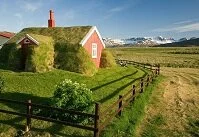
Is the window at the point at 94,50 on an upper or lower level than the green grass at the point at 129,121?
upper

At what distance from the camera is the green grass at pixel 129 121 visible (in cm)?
1463

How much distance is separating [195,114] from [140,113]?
3.80 metres

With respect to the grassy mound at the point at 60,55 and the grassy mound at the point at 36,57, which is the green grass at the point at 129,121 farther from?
the grassy mound at the point at 36,57

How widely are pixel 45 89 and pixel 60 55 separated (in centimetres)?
897

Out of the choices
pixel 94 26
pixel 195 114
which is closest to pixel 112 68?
pixel 94 26

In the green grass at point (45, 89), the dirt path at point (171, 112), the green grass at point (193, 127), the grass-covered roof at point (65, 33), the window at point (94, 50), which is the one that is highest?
the grass-covered roof at point (65, 33)

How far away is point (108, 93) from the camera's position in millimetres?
23891

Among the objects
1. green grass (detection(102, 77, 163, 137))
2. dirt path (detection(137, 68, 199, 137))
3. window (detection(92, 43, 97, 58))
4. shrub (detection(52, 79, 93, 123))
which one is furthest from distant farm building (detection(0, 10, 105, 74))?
shrub (detection(52, 79, 93, 123))

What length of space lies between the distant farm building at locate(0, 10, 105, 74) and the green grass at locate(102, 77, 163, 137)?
11.1 m

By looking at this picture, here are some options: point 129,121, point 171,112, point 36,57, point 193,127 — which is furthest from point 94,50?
point 193,127

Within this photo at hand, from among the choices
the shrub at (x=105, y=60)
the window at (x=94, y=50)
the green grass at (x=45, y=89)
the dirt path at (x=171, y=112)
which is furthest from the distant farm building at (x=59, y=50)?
the dirt path at (x=171, y=112)

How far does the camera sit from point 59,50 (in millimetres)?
32562

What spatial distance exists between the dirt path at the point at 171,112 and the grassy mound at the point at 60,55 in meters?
8.40

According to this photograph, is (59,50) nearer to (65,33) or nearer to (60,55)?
(60,55)
